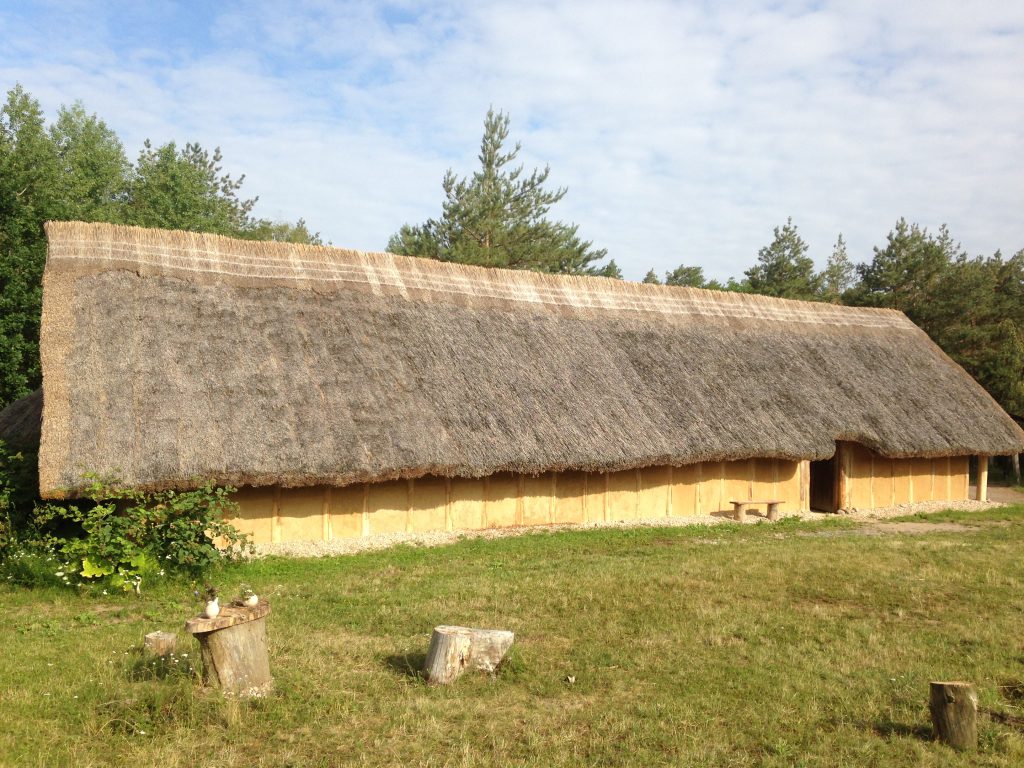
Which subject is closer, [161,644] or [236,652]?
[236,652]

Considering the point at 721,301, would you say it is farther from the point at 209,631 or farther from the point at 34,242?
the point at 34,242

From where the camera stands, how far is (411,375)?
12938mm

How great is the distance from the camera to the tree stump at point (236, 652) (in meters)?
5.56

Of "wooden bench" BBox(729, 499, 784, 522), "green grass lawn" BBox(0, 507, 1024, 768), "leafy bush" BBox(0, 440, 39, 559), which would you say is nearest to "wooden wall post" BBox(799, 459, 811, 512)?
"wooden bench" BBox(729, 499, 784, 522)

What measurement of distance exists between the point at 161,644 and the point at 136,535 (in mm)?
3360

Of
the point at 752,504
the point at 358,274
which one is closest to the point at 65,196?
the point at 358,274

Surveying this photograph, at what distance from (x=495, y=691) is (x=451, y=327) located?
9131mm

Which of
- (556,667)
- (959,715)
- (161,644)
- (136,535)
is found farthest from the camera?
(136,535)

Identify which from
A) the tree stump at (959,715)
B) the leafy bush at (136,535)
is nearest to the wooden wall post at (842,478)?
the tree stump at (959,715)

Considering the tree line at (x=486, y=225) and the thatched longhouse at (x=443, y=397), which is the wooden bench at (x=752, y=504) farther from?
the tree line at (x=486, y=225)

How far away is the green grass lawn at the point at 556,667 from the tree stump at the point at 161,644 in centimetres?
15

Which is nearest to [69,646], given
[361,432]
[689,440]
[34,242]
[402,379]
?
[361,432]

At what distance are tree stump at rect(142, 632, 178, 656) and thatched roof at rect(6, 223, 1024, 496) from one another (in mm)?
3871

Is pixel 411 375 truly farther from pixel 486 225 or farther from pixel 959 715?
pixel 486 225
